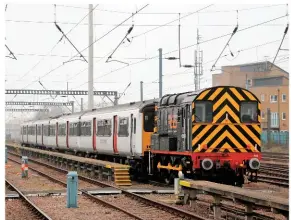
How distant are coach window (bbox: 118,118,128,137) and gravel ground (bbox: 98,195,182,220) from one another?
20.7 feet

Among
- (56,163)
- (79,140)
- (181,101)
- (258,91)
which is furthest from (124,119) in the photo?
(258,91)

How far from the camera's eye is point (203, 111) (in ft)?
57.0

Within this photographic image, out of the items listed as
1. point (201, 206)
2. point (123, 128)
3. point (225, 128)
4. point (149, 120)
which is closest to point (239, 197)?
point (201, 206)

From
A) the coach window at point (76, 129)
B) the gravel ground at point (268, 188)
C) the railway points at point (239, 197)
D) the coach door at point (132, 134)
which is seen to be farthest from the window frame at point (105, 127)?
the railway points at point (239, 197)

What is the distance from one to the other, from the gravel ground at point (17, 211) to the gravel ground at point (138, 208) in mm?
2439

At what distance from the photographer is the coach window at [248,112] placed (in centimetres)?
1764

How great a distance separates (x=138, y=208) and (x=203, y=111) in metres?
3.94

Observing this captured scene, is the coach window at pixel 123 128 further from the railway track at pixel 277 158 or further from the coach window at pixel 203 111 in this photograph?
the railway track at pixel 277 158

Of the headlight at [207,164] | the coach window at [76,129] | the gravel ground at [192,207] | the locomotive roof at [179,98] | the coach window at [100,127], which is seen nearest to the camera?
the gravel ground at [192,207]

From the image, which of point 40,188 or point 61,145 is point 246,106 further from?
point 61,145

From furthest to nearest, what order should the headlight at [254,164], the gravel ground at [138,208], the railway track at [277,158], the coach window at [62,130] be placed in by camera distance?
the coach window at [62,130] → the railway track at [277,158] → the headlight at [254,164] → the gravel ground at [138,208]

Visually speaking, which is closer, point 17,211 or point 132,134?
point 17,211

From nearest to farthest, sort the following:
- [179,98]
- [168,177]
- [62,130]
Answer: [179,98] < [168,177] < [62,130]

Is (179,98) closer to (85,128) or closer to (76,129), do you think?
(85,128)
